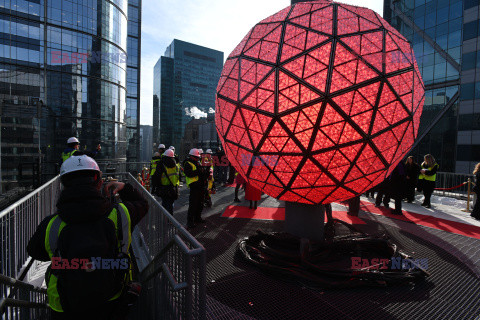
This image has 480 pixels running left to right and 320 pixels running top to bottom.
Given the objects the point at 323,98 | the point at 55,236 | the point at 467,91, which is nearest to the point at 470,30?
the point at 467,91

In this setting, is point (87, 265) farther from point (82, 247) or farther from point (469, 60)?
point (469, 60)

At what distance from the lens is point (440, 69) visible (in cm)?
2388

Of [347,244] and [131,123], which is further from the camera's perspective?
[131,123]

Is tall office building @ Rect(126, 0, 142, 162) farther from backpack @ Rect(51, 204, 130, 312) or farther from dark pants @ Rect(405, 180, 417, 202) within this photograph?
backpack @ Rect(51, 204, 130, 312)

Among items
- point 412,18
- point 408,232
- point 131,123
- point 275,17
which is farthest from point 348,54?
point 131,123

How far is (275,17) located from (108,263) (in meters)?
3.69

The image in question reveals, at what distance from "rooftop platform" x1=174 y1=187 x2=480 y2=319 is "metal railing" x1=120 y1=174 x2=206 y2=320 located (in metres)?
0.74

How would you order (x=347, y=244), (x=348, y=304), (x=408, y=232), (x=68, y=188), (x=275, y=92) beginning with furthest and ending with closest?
(x=408, y=232), (x=347, y=244), (x=275, y=92), (x=348, y=304), (x=68, y=188)

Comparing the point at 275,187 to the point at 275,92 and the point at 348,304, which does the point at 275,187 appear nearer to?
the point at 275,92

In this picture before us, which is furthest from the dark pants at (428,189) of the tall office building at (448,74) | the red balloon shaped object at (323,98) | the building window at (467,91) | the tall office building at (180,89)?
the tall office building at (180,89)

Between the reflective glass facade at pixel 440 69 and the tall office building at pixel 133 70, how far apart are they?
43404 mm

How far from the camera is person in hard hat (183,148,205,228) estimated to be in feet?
18.9

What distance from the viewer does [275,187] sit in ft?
12.4

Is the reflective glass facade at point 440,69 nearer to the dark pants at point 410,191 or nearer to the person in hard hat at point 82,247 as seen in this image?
the dark pants at point 410,191
